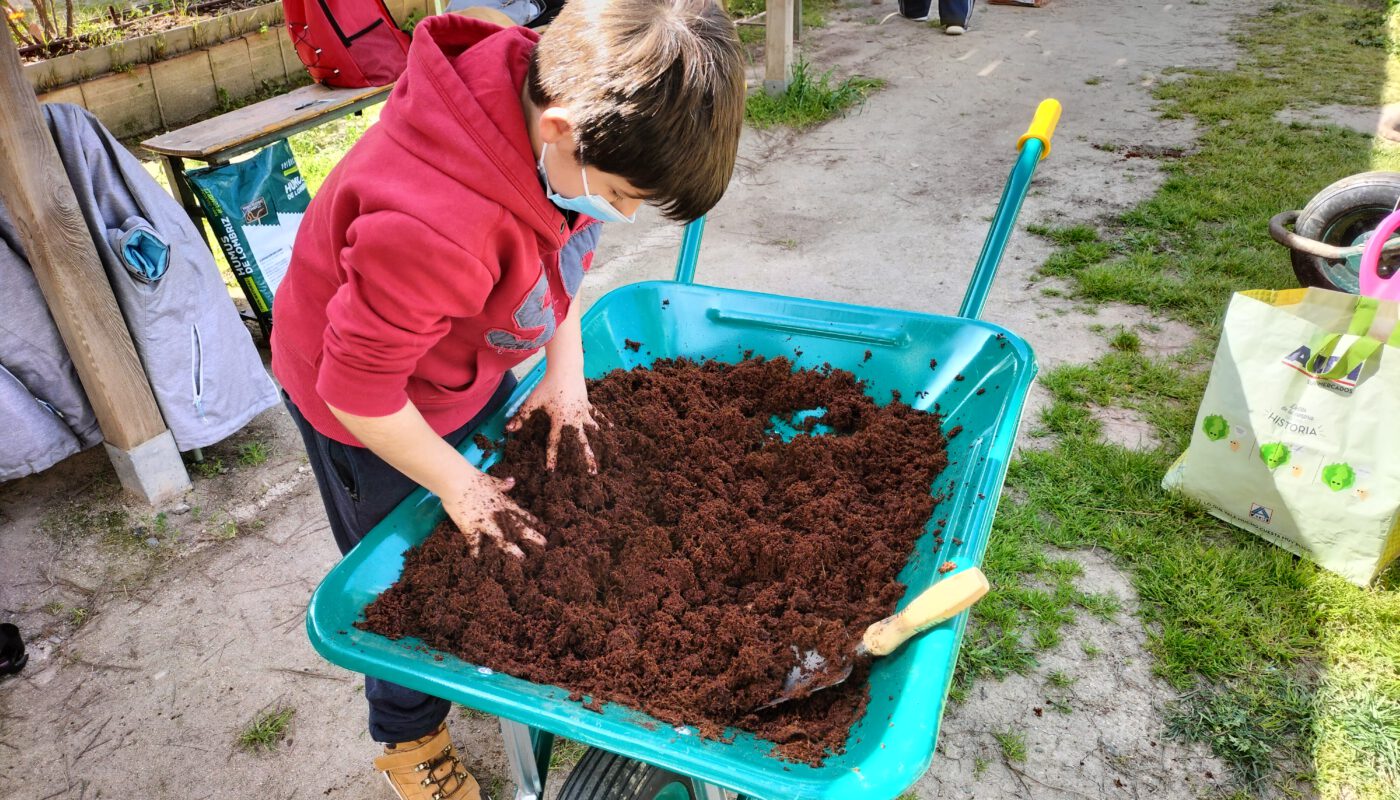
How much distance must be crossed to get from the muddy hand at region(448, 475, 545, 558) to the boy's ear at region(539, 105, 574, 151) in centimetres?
45

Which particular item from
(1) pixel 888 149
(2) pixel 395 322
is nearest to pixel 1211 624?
(2) pixel 395 322

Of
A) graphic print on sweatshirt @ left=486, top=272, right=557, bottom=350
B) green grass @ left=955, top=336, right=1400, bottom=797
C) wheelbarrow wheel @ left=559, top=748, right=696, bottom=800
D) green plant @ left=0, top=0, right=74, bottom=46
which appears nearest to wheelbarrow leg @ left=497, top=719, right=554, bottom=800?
wheelbarrow wheel @ left=559, top=748, right=696, bottom=800

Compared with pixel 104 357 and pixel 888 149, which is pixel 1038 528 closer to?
pixel 104 357

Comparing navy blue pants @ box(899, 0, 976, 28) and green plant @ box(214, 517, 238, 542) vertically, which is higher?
navy blue pants @ box(899, 0, 976, 28)

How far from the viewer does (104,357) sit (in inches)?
85.9

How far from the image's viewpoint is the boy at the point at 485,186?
911mm

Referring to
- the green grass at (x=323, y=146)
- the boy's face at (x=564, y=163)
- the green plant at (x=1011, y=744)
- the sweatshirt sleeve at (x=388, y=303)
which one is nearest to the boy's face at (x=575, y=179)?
the boy's face at (x=564, y=163)

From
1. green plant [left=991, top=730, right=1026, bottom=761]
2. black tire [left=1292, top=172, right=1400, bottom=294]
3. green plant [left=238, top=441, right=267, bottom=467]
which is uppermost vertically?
black tire [left=1292, top=172, right=1400, bottom=294]

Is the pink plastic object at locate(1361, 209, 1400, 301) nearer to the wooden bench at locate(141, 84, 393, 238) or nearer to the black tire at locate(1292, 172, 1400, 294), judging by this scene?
the black tire at locate(1292, 172, 1400, 294)

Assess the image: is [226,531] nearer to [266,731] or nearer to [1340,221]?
[266,731]

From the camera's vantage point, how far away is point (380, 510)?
4.52 feet

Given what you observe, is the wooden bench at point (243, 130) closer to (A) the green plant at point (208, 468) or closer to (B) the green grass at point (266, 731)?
(A) the green plant at point (208, 468)

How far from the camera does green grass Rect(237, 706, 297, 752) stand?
1825mm

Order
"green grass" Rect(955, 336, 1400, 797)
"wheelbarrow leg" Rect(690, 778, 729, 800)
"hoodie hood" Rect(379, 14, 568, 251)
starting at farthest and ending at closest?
"green grass" Rect(955, 336, 1400, 797)
"wheelbarrow leg" Rect(690, 778, 729, 800)
"hoodie hood" Rect(379, 14, 568, 251)
